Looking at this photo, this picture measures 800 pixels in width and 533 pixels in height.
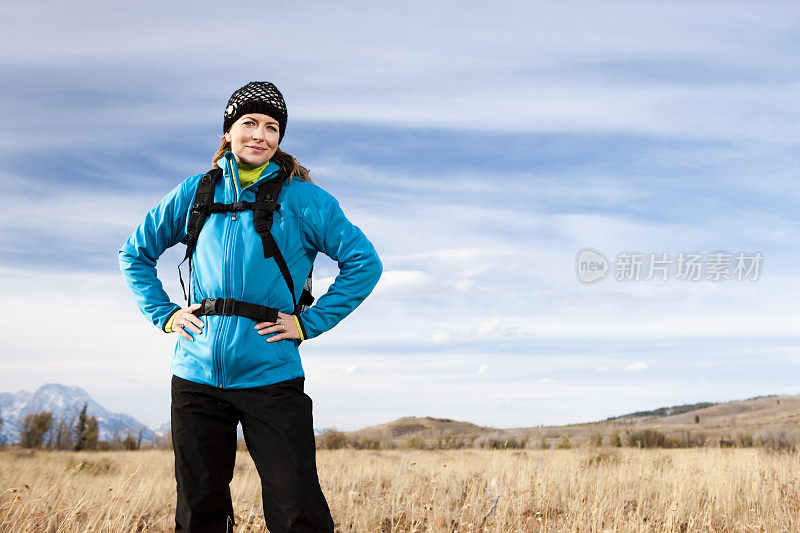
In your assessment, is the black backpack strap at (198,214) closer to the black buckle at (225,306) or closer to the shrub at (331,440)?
the black buckle at (225,306)

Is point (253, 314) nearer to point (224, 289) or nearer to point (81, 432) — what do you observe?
point (224, 289)

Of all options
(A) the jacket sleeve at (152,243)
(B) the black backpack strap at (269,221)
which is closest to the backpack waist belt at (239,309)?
(B) the black backpack strap at (269,221)

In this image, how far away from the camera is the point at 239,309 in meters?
3.39

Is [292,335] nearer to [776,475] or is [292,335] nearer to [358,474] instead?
[358,474]

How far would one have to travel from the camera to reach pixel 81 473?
14133mm

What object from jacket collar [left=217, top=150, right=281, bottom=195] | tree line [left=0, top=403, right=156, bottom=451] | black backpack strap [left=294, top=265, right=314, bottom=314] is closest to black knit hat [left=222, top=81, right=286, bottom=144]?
jacket collar [left=217, top=150, right=281, bottom=195]

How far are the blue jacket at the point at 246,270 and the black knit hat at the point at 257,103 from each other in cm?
32

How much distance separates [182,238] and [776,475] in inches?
351

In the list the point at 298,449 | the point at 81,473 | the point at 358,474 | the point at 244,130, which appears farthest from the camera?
the point at 81,473

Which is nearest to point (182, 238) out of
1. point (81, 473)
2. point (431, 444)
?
point (81, 473)

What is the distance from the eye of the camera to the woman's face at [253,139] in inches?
148

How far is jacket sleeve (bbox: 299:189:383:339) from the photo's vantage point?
364cm

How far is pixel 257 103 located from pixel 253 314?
132 centimetres

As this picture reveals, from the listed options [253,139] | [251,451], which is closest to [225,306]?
[251,451]
